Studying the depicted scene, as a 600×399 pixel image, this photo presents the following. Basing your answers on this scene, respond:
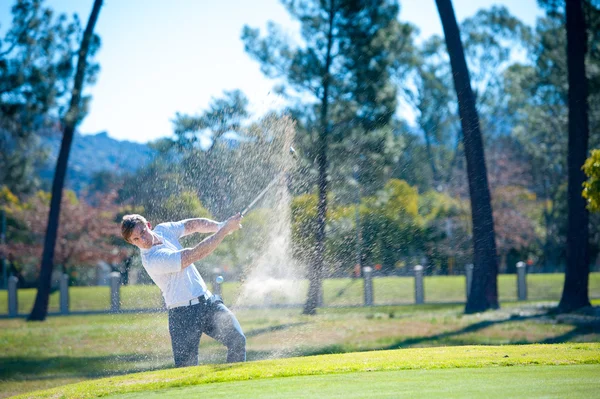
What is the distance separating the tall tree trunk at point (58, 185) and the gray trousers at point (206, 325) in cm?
1510

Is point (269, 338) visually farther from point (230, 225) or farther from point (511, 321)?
point (230, 225)

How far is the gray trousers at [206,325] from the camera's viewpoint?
21.8 feet

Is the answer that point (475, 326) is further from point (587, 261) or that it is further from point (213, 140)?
point (213, 140)

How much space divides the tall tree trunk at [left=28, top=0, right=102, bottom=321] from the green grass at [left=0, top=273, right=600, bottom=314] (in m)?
2.80

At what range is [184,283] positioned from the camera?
6621 mm

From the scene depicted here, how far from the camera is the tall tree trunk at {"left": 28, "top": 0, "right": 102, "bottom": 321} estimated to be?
→ 20.8 m

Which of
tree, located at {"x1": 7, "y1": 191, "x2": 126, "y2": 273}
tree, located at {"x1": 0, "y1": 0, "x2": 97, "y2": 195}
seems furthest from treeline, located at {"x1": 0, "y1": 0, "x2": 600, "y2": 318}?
tree, located at {"x1": 7, "y1": 191, "x2": 126, "y2": 273}

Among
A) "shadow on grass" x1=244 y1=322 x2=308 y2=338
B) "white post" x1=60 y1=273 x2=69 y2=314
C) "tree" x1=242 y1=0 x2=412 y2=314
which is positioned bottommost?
"shadow on grass" x1=244 y1=322 x2=308 y2=338

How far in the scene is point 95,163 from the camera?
467 feet

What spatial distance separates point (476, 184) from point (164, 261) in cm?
1144

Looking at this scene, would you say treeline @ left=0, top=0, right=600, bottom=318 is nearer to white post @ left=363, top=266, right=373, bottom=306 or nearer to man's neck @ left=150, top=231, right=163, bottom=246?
white post @ left=363, top=266, right=373, bottom=306

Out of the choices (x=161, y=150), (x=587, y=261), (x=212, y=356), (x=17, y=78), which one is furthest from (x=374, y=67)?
(x=212, y=356)

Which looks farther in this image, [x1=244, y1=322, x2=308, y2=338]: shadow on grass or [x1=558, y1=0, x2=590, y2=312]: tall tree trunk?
[x1=558, y1=0, x2=590, y2=312]: tall tree trunk

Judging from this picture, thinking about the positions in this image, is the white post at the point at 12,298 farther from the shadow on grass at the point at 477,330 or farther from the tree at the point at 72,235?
the shadow on grass at the point at 477,330
